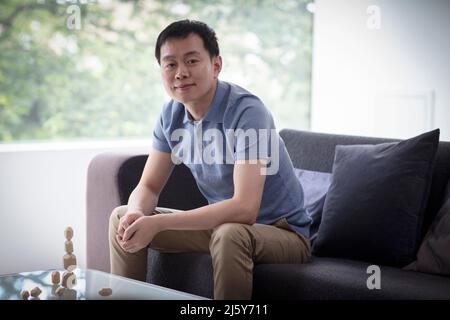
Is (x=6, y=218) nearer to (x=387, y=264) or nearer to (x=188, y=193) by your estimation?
(x=188, y=193)

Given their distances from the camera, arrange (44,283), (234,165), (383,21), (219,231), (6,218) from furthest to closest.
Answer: (383,21) < (6,218) < (234,165) < (219,231) < (44,283)

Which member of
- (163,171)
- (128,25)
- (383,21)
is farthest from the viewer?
(128,25)

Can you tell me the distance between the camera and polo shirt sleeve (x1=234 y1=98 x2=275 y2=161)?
2.15 metres

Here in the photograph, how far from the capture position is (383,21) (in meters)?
3.64

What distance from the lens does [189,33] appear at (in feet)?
7.52

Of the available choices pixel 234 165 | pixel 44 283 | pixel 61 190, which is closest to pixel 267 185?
pixel 234 165

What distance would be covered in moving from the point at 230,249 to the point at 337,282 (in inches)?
12.0

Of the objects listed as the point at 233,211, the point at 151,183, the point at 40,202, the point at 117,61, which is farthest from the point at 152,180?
the point at 117,61

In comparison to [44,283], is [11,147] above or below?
above

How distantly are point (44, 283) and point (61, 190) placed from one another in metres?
1.58

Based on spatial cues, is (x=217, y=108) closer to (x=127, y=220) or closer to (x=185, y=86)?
(x=185, y=86)

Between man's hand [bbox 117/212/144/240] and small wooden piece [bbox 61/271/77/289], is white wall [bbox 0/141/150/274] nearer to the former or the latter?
man's hand [bbox 117/212/144/240]

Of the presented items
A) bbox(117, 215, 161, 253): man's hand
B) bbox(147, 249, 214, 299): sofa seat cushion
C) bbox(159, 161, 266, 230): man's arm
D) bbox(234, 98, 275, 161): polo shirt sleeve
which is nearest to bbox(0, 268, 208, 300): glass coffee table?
bbox(117, 215, 161, 253): man's hand
